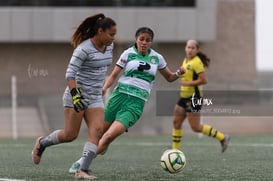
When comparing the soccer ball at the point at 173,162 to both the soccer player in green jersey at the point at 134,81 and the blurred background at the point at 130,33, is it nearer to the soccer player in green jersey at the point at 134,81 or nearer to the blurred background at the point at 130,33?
the soccer player in green jersey at the point at 134,81

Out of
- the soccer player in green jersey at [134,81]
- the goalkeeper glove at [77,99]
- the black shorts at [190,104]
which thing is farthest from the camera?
the black shorts at [190,104]

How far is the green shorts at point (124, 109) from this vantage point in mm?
9914

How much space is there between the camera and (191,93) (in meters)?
14.5

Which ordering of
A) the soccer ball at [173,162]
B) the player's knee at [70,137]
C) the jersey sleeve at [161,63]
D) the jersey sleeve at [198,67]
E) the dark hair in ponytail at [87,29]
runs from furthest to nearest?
the jersey sleeve at [198,67], the jersey sleeve at [161,63], the soccer ball at [173,162], the player's knee at [70,137], the dark hair in ponytail at [87,29]

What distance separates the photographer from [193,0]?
32.0 metres

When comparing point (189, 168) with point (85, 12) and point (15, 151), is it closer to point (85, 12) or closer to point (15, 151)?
point (15, 151)

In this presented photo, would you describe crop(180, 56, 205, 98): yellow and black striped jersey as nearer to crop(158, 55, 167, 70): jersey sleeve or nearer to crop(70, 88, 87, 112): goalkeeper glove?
crop(158, 55, 167, 70): jersey sleeve

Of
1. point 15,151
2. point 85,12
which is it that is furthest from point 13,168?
point 85,12

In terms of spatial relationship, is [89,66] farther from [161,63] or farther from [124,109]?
[161,63]

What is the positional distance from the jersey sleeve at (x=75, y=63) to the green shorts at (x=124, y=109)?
98 cm

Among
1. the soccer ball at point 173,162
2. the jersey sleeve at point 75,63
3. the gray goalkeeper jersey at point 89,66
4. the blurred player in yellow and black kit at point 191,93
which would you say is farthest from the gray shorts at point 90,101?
the blurred player in yellow and black kit at point 191,93

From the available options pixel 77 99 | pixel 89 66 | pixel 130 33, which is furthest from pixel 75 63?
pixel 130 33

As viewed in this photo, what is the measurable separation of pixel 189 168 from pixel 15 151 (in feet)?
15.8

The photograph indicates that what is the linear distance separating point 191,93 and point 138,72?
422 centimetres
